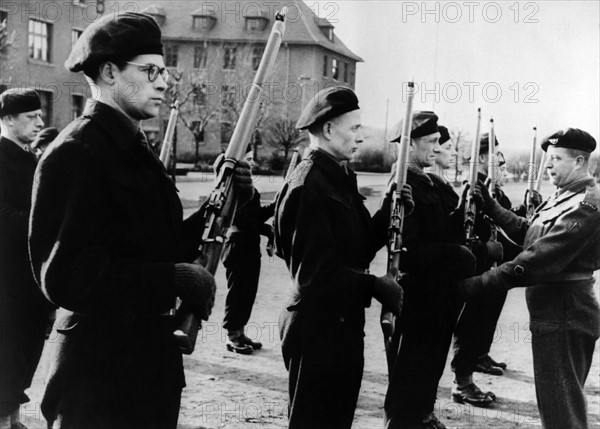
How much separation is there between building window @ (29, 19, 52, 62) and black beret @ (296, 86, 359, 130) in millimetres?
16857

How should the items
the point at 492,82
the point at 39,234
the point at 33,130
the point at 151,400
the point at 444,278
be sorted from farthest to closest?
the point at 492,82 → the point at 33,130 → the point at 444,278 → the point at 151,400 → the point at 39,234

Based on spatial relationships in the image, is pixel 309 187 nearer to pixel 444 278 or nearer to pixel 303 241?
pixel 303 241

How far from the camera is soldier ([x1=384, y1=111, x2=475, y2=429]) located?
443 centimetres

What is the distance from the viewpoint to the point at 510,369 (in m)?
6.64

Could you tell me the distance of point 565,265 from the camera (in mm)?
3889

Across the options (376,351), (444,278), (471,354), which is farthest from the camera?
(376,351)

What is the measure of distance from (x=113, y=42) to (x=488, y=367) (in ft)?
17.3

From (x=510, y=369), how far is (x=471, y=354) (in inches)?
42.7

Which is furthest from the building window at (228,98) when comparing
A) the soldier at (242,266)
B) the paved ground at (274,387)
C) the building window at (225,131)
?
the soldier at (242,266)

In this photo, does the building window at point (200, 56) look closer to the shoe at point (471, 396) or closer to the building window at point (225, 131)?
the building window at point (225, 131)

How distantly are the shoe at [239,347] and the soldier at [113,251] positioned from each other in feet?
14.0

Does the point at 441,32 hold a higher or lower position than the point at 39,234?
higher

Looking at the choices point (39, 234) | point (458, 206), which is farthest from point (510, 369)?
point (39, 234)

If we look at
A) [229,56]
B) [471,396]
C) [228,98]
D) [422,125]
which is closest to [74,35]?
[229,56]
